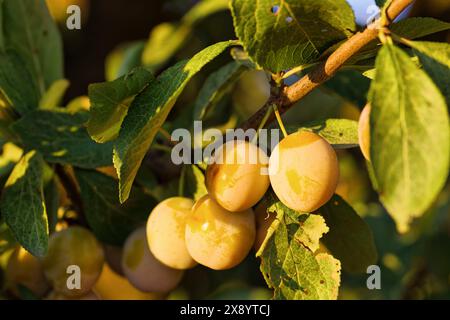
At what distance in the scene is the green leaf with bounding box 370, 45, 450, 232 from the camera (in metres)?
0.51

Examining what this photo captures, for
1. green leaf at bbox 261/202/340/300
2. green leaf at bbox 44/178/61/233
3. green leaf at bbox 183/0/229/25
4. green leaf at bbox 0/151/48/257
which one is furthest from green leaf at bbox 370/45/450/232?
green leaf at bbox 183/0/229/25

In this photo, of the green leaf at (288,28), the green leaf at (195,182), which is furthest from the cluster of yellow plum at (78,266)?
the green leaf at (288,28)

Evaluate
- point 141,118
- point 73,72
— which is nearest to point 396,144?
point 141,118

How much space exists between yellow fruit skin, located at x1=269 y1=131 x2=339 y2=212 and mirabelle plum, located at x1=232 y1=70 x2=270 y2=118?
481 millimetres

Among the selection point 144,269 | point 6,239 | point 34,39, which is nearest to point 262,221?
point 144,269

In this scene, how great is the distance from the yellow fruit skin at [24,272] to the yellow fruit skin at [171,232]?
0.25 m

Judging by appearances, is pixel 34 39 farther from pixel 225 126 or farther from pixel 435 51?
pixel 435 51

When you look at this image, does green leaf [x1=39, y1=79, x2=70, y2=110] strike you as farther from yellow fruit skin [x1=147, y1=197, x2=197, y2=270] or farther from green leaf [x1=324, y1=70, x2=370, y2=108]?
green leaf [x1=324, y1=70, x2=370, y2=108]

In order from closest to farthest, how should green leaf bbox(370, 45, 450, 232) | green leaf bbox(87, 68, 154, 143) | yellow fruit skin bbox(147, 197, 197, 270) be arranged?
green leaf bbox(370, 45, 450, 232)
green leaf bbox(87, 68, 154, 143)
yellow fruit skin bbox(147, 197, 197, 270)

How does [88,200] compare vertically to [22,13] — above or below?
below

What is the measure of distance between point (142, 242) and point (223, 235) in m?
0.19
